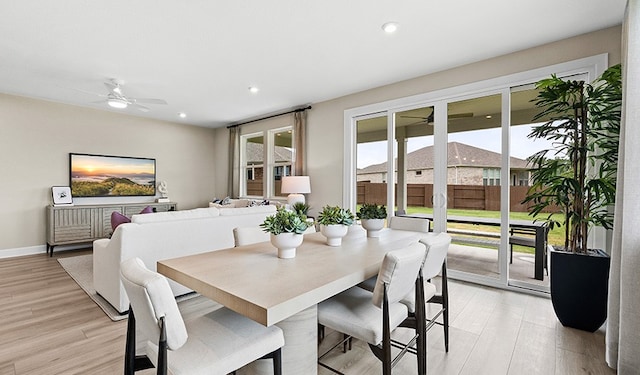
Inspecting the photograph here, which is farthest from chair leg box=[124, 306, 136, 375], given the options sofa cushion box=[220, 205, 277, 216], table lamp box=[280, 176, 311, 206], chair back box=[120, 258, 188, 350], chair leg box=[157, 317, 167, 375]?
table lamp box=[280, 176, 311, 206]

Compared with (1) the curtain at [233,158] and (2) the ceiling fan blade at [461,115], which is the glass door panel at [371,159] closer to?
(2) the ceiling fan blade at [461,115]

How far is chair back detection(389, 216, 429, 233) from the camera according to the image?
9.12 ft

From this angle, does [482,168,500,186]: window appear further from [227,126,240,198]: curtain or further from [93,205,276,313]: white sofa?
[227,126,240,198]: curtain

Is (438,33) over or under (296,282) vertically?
over

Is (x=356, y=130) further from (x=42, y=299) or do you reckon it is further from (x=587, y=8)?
(x=42, y=299)

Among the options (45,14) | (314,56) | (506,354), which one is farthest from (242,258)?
(45,14)

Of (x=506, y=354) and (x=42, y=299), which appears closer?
(x=506, y=354)

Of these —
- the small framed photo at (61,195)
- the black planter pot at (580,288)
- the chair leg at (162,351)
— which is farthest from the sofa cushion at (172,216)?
the small framed photo at (61,195)

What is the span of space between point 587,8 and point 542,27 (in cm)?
33

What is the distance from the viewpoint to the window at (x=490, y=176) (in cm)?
347

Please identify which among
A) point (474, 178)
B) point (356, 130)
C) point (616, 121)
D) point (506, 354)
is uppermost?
point (356, 130)

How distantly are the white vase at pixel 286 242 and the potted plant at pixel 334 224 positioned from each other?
1.27 feet

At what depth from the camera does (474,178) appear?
3654 millimetres

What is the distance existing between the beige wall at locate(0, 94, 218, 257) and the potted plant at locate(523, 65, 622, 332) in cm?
672
